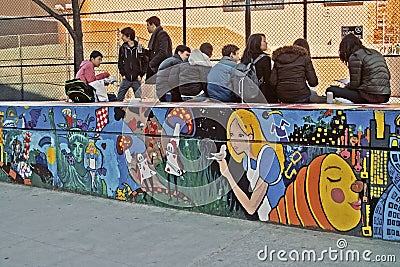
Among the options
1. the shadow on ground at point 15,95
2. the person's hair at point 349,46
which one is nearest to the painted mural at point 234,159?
the person's hair at point 349,46

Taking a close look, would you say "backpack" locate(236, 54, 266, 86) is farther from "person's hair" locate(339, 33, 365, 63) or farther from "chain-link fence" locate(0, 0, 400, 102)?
"chain-link fence" locate(0, 0, 400, 102)

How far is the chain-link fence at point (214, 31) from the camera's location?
1551cm

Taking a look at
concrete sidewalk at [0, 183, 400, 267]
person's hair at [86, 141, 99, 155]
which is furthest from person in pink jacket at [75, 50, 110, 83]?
concrete sidewalk at [0, 183, 400, 267]

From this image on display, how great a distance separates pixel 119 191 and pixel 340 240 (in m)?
2.69

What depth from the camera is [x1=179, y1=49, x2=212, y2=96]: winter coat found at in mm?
7895

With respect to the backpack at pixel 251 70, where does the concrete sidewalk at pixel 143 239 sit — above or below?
below

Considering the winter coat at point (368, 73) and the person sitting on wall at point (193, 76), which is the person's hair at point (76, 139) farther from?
the winter coat at point (368, 73)

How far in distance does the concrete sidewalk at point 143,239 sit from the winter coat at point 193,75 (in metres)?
2.02

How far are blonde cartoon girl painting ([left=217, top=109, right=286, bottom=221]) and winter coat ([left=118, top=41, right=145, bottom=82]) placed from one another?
4184 millimetres

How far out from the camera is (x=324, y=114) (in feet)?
17.2

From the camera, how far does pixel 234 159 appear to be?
577 cm

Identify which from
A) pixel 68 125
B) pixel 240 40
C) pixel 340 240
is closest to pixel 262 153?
pixel 340 240

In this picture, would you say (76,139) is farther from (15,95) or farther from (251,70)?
(15,95)

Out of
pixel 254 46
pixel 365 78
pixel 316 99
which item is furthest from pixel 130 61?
pixel 365 78
